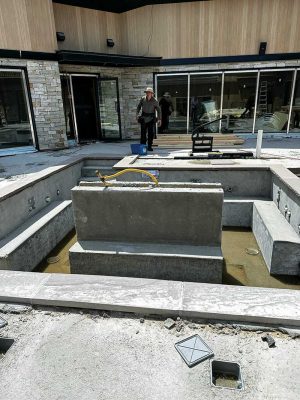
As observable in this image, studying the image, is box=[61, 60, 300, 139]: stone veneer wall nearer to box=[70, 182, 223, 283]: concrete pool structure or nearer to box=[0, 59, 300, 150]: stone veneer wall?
box=[0, 59, 300, 150]: stone veneer wall

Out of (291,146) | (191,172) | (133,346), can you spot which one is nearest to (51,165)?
(191,172)

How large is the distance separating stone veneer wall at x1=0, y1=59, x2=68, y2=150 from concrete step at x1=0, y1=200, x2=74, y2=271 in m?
4.39

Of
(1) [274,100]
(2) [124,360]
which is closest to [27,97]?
(1) [274,100]

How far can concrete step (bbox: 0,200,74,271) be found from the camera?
4.49 m

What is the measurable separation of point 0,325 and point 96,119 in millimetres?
10396

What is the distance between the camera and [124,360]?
2342 millimetres

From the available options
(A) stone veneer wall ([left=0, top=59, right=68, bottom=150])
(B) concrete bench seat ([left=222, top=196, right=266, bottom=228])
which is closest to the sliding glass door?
(A) stone veneer wall ([left=0, top=59, right=68, bottom=150])

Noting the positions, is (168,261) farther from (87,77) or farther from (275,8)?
(275,8)

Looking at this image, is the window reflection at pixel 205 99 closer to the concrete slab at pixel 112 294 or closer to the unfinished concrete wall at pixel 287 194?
the unfinished concrete wall at pixel 287 194

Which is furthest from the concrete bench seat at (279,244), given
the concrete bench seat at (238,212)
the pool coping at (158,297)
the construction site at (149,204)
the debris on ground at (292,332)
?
the debris on ground at (292,332)

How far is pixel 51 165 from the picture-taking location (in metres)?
7.66

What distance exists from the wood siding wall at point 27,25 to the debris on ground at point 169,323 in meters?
9.13

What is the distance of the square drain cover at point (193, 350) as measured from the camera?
7.57 ft

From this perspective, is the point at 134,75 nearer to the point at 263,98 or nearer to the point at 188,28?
the point at 188,28
